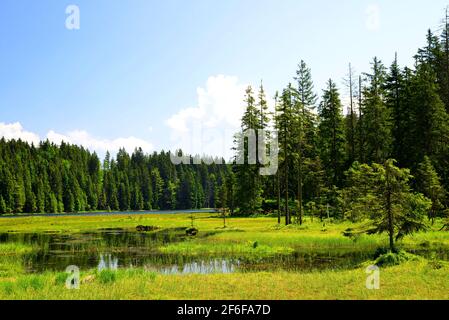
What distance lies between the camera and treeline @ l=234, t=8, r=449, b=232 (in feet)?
167

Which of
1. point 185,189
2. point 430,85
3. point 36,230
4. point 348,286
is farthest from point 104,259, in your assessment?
point 185,189

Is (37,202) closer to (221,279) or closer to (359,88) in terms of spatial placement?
(359,88)

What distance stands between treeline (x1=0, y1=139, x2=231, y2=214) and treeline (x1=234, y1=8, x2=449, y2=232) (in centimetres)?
6814

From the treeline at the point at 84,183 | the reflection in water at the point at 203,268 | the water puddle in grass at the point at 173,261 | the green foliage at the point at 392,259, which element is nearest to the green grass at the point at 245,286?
the green foliage at the point at 392,259

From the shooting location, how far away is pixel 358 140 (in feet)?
231

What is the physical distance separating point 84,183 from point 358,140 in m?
122

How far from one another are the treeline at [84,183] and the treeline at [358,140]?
224 feet

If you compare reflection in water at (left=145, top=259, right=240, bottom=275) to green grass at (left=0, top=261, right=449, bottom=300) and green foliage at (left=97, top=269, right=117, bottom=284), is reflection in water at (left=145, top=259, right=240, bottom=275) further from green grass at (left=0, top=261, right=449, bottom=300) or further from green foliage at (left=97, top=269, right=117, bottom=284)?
green foliage at (left=97, top=269, right=117, bottom=284)

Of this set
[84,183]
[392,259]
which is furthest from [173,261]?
[84,183]

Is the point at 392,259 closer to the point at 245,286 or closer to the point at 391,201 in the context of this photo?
the point at 391,201

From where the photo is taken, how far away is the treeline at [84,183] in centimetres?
14050

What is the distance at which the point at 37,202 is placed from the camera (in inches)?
5581

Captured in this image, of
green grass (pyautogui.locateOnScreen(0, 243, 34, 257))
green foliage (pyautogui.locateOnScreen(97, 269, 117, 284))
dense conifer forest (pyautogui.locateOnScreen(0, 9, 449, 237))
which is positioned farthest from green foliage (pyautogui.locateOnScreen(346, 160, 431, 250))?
green grass (pyautogui.locateOnScreen(0, 243, 34, 257))

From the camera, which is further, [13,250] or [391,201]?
[13,250]
